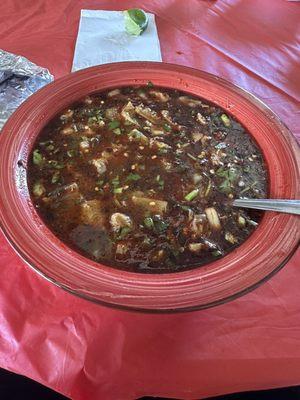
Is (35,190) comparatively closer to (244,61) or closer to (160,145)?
(160,145)

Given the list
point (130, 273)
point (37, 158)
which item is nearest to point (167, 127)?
point (37, 158)

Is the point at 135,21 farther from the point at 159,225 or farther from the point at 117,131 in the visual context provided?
the point at 159,225

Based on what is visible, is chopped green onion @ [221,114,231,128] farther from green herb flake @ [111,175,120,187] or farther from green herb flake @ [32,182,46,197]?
green herb flake @ [32,182,46,197]

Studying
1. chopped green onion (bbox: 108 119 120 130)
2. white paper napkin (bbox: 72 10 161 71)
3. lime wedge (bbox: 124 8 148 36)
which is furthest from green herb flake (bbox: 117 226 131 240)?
lime wedge (bbox: 124 8 148 36)

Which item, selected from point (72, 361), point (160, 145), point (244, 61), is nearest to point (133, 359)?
point (72, 361)

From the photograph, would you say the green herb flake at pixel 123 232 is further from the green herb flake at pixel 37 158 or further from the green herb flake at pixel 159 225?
the green herb flake at pixel 37 158

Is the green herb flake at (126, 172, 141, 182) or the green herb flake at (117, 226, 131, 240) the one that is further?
the green herb flake at (126, 172, 141, 182)

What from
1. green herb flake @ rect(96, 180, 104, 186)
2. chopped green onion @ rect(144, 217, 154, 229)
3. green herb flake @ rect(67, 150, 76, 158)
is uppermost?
chopped green onion @ rect(144, 217, 154, 229)
